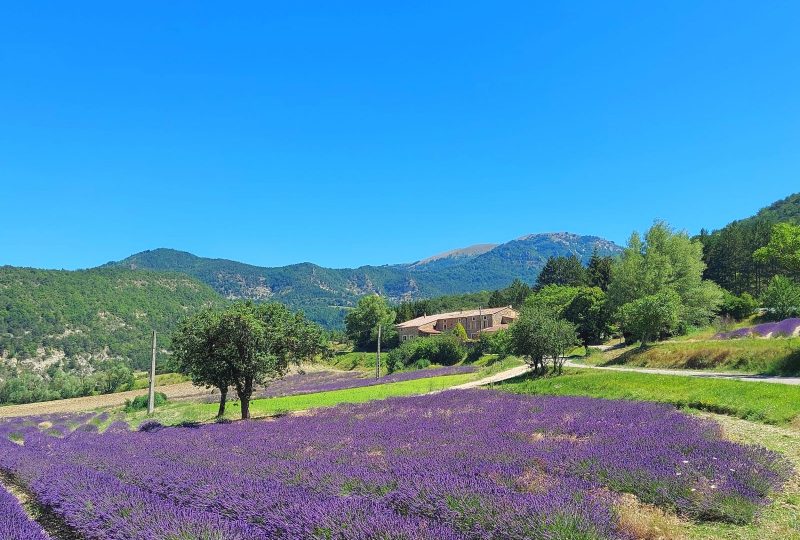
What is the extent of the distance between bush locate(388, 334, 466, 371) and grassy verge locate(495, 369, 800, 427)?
149ft

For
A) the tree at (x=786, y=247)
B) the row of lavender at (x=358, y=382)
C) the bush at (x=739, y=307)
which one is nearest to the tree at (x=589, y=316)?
the bush at (x=739, y=307)

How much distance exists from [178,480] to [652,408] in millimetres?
14905

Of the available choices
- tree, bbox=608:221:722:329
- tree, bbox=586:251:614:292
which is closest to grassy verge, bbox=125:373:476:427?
tree, bbox=608:221:722:329

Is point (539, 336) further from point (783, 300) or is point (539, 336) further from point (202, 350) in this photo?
point (783, 300)

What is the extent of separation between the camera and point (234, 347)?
76.7 feet

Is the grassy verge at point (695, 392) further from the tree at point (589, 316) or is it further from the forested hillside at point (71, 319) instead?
the forested hillside at point (71, 319)

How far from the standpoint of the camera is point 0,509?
841 centimetres

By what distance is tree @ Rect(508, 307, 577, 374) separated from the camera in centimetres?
3189

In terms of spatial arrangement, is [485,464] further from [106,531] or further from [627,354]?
[627,354]

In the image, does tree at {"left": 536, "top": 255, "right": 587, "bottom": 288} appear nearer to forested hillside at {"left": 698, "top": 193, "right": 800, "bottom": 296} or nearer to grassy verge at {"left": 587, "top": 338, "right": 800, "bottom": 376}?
forested hillside at {"left": 698, "top": 193, "right": 800, "bottom": 296}

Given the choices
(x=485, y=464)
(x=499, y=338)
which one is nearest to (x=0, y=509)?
(x=485, y=464)

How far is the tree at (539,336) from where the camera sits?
105 ft

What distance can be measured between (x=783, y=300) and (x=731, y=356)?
1256 inches

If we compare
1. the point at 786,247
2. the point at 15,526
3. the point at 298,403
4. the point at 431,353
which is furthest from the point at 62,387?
the point at 786,247
